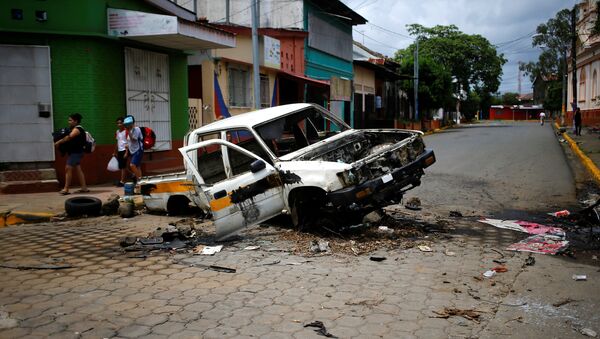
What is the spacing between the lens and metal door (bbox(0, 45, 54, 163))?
11.1 meters

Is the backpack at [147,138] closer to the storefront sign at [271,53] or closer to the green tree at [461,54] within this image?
the storefront sign at [271,53]

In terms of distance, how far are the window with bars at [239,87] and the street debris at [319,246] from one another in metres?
12.0

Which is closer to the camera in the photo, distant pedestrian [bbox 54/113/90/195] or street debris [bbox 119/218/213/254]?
street debris [bbox 119/218/213/254]

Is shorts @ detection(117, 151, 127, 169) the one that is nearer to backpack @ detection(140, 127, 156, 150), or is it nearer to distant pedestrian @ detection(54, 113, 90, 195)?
backpack @ detection(140, 127, 156, 150)

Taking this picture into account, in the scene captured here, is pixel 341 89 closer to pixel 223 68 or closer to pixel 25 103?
pixel 223 68

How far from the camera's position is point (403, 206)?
881 centimetres

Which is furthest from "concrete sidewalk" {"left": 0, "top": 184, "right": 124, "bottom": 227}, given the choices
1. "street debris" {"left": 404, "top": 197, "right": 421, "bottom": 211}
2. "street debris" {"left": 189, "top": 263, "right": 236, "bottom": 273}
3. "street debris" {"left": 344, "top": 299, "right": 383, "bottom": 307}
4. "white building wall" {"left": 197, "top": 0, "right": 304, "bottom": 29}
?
"white building wall" {"left": 197, "top": 0, "right": 304, "bottom": 29}

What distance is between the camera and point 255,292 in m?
4.82

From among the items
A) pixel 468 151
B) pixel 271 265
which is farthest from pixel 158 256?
pixel 468 151

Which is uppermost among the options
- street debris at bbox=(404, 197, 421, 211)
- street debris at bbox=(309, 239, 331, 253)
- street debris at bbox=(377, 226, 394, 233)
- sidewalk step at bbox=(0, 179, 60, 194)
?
sidewalk step at bbox=(0, 179, 60, 194)

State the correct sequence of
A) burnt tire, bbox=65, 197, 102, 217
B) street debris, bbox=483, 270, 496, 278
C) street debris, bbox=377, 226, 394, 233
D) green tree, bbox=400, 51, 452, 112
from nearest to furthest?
street debris, bbox=483, 270, 496, 278
street debris, bbox=377, 226, 394, 233
burnt tire, bbox=65, 197, 102, 217
green tree, bbox=400, 51, 452, 112

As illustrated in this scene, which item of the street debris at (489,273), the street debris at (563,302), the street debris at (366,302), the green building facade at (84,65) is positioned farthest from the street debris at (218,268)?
the green building facade at (84,65)

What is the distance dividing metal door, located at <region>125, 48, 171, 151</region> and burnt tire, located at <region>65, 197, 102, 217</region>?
4.16m

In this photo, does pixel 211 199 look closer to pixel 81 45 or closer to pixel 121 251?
pixel 121 251
